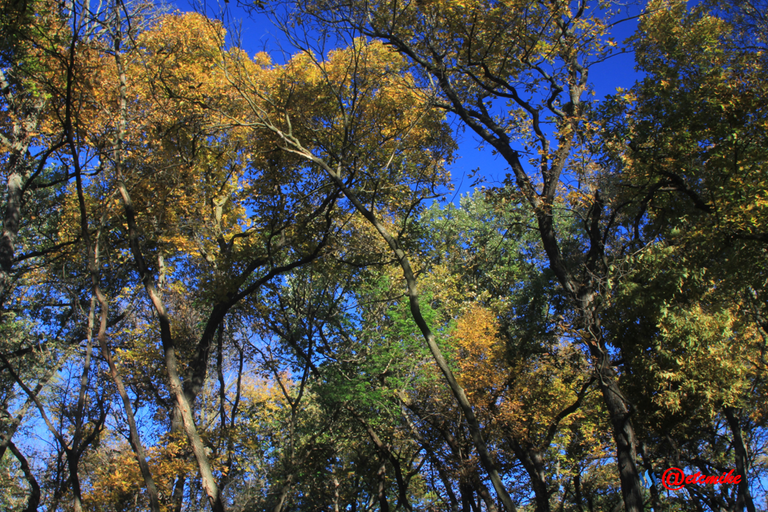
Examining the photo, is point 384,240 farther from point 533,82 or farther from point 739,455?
point 739,455

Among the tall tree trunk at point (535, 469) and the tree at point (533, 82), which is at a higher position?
the tree at point (533, 82)

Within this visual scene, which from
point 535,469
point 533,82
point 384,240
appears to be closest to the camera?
point 533,82

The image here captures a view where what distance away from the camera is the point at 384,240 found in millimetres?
11508

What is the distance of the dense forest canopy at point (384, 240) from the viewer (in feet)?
23.4

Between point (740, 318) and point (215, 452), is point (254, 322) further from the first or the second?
point (740, 318)

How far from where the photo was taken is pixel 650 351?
37.2ft

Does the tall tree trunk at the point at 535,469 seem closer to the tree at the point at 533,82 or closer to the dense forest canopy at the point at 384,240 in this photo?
the dense forest canopy at the point at 384,240

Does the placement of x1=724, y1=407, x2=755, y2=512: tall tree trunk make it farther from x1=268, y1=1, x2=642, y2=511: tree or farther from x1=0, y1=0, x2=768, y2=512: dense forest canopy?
x1=268, y1=1, x2=642, y2=511: tree

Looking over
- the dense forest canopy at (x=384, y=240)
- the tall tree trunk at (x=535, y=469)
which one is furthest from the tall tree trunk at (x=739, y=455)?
the tall tree trunk at (x=535, y=469)

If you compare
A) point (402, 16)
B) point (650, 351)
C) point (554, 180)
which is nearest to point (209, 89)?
point (402, 16)

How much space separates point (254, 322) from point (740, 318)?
41.7 ft

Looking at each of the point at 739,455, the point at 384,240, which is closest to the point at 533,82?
the point at 384,240

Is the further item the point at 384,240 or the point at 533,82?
the point at 384,240

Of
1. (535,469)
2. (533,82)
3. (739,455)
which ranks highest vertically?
(533,82)
